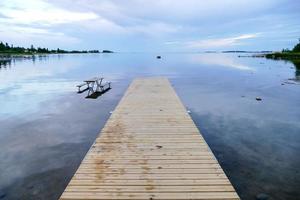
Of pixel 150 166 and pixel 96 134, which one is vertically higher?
pixel 150 166

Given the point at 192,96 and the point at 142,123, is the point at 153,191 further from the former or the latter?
the point at 192,96

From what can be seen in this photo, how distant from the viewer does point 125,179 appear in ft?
18.4

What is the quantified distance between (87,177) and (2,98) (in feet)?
59.3

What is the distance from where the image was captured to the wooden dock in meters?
5.09

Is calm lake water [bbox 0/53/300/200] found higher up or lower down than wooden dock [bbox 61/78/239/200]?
lower down

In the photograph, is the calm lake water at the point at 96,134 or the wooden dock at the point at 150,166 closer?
the wooden dock at the point at 150,166

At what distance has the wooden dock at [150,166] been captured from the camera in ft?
16.7

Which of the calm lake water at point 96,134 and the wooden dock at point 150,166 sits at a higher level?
the wooden dock at point 150,166

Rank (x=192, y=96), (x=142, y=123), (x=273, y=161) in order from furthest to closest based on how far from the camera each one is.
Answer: (x=192, y=96) → (x=142, y=123) → (x=273, y=161)

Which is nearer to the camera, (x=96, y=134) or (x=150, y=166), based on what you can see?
(x=150, y=166)

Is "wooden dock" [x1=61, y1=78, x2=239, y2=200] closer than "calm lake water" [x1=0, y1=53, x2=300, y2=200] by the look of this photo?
Yes

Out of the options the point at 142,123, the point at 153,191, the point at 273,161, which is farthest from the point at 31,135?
the point at 273,161

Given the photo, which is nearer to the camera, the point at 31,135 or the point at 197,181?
the point at 197,181

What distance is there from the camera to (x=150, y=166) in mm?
6250
